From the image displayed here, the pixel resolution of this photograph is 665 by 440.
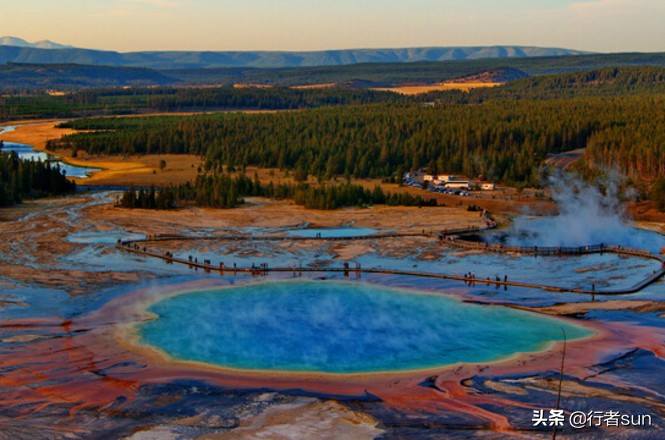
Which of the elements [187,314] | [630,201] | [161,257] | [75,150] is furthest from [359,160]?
[187,314]

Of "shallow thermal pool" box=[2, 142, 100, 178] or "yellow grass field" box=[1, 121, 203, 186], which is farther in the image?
"shallow thermal pool" box=[2, 142, 100, 178]

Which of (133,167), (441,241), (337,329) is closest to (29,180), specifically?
(133,167)

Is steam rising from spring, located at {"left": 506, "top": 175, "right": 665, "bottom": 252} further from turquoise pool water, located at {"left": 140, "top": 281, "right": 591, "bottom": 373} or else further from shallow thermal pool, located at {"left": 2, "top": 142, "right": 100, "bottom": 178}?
shallow thermal pool, located at {"left": 2, "top": 142, "right": 100, "bottom": 178}

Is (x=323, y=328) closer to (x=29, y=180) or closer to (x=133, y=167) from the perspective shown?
(x=29, y=180)

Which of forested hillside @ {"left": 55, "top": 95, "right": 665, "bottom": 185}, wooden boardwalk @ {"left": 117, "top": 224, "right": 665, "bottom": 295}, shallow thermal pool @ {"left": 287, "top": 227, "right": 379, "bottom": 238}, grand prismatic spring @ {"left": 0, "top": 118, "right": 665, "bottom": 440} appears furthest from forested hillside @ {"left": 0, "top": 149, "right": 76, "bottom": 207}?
shallow thermal pool @ {"left": 287, "top": 227, "right": 379, "bottom": 238}

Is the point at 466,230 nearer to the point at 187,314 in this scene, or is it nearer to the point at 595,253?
the point at 595,253

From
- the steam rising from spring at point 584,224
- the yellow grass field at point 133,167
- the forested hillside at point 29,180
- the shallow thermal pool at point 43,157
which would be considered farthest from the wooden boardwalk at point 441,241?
the shallow thermal pool at point 43,157
